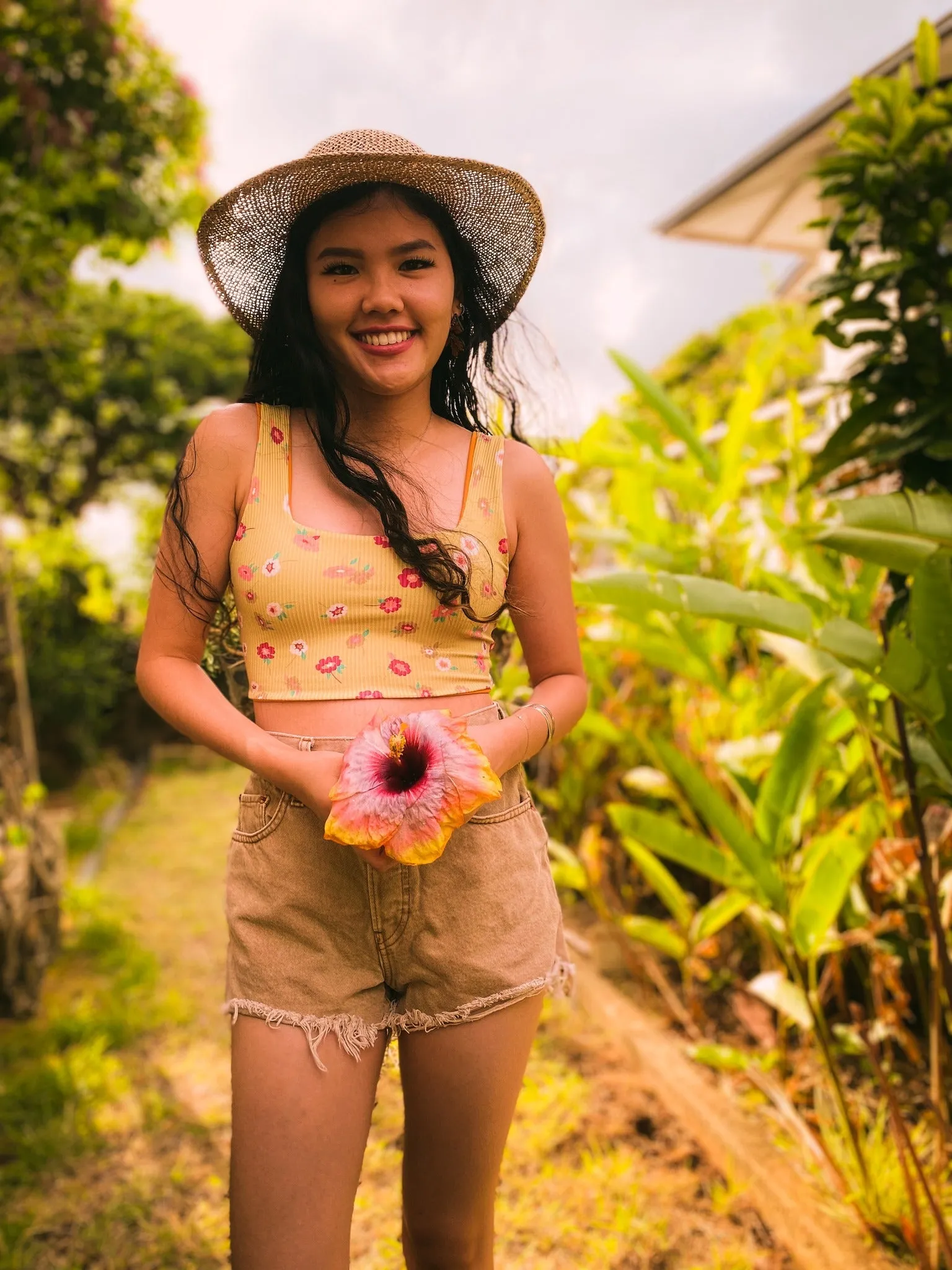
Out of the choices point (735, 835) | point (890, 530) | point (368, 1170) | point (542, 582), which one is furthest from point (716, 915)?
point (542, 582)

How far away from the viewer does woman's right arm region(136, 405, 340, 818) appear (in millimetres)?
1138

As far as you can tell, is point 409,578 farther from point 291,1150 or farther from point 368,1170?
point 368,1170

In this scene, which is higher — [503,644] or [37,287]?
[37,287]

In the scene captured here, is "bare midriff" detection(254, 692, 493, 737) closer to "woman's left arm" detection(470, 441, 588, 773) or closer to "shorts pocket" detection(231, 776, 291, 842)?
"shorts pocket" detection(231, 776, 291, 842)

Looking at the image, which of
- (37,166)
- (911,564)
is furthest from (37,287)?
(911,564)

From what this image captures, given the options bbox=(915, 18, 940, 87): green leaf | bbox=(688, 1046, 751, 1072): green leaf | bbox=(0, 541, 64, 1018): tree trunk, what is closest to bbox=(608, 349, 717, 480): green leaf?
bbox=(915, 18, 940, 87): green leaf

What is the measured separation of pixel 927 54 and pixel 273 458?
1.64 m

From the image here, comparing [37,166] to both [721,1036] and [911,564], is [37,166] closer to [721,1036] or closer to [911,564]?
[911,564]

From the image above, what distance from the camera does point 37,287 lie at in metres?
3.27

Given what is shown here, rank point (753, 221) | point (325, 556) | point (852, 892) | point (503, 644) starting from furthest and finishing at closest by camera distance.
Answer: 1. point (753, 221)
2. point (852, 892)
3. point (503, 644)
4. point (325, 556)

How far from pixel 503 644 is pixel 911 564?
2.04ft

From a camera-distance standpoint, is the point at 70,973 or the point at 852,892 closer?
the point at 852,892

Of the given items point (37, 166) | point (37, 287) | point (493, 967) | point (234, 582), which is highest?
point (37, 166)

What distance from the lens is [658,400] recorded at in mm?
2371
